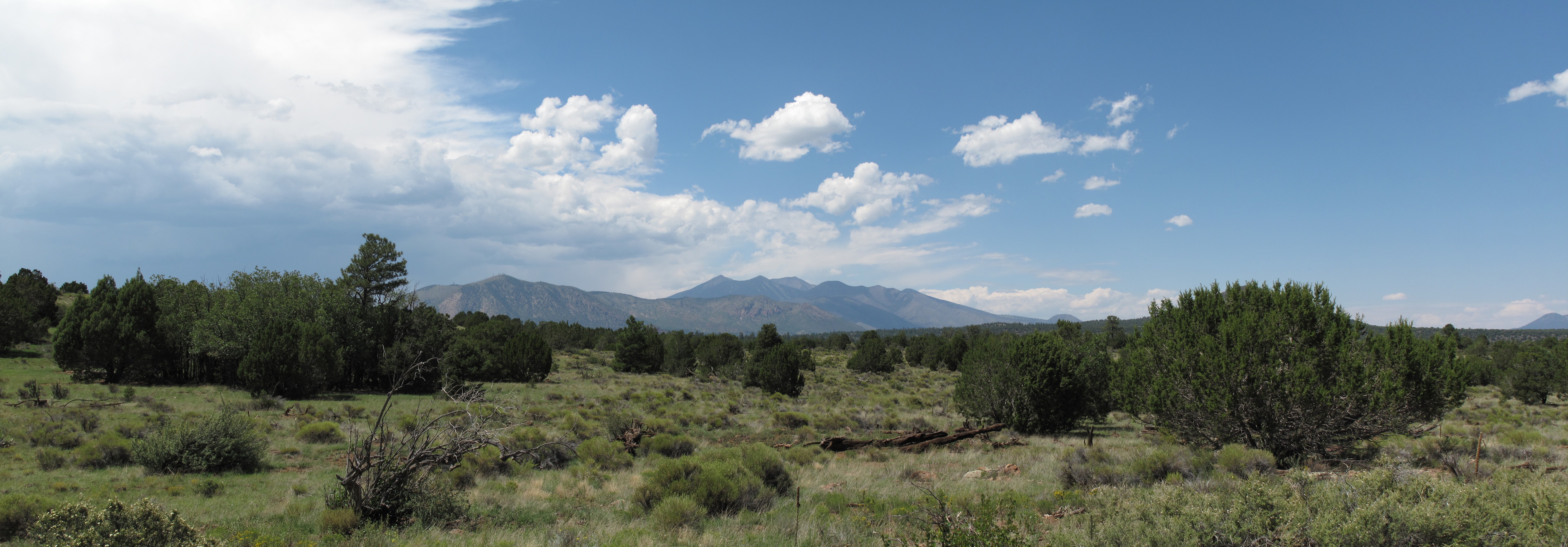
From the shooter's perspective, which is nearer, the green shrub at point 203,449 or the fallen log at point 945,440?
the green shrub at point 203,449

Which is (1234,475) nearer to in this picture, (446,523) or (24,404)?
(446,523)

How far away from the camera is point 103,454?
1244 cm

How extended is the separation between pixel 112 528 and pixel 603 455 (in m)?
10.1

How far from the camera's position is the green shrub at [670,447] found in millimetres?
16594

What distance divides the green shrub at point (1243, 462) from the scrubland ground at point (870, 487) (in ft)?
0.12

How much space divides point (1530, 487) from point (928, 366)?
60236 mm

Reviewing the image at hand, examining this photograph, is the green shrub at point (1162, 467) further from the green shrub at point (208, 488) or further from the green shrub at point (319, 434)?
the green shrub at point (319, 434)

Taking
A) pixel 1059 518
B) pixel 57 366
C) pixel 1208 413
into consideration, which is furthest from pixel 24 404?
pixel 1208 413

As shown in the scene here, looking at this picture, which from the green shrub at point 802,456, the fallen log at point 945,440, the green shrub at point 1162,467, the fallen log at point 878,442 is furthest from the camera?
Result: the fallen log at point 945,440

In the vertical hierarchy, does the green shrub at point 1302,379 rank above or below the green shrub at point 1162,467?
above

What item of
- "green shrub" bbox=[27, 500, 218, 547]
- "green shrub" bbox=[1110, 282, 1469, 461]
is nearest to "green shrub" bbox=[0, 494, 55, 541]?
"green shrub" bbox=[27, 500, 218, 547]

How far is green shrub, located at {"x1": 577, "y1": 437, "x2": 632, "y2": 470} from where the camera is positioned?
1466cm

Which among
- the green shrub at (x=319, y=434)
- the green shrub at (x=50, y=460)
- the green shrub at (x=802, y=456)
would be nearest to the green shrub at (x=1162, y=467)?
the green shrub at (x=802, y=456)

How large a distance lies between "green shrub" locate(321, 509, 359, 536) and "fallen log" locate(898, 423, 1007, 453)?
537 inches
